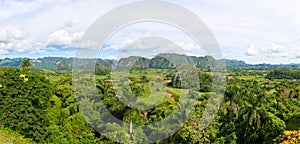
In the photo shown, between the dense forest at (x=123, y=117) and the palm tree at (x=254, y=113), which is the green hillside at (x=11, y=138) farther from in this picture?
the palm tree at (x=254, y=113)

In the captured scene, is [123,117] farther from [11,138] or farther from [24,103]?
[11,138]

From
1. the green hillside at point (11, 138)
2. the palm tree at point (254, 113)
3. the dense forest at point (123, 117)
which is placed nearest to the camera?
→ the green hillside at point (11, 138)

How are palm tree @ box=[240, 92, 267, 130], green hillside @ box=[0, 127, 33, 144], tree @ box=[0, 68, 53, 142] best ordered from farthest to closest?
palm tree @ box=[240, 92, 267, 130]
tree @ box=[0, 68, 53, 142]
green hillside @ box=[0, 127, 33, 144]

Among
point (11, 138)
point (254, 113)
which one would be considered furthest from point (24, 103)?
point (254, 113)

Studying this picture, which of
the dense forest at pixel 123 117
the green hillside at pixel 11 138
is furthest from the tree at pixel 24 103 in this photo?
the green hillside at pixel 11 138

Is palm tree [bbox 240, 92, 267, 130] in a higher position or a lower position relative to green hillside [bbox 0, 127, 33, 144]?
higher

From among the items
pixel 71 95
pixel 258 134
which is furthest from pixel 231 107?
pixel 71 95

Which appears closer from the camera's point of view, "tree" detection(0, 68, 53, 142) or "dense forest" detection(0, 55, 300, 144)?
"tree" detection(0, 68, 53, 142)

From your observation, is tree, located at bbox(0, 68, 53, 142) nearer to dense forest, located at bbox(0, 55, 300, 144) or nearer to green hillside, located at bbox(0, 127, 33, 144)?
dense forest, located at bbox(0, 55, 300, 144)

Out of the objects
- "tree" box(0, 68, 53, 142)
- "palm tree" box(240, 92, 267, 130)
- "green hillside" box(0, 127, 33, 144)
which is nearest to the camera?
"green hillside" box(0, 127, 33, 144)

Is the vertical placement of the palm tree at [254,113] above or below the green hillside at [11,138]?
above

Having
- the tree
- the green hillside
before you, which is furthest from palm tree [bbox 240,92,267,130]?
the green hillside
